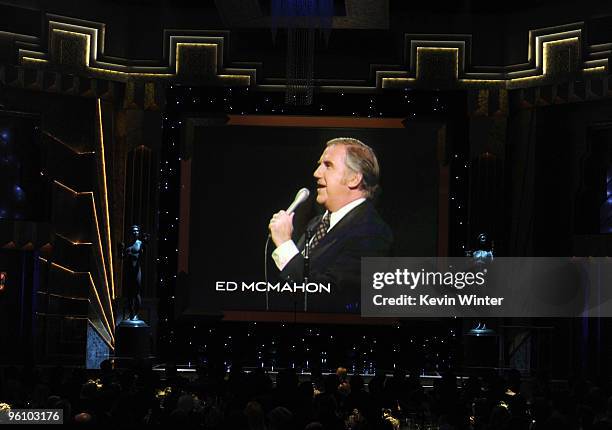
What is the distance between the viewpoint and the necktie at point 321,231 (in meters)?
15.8

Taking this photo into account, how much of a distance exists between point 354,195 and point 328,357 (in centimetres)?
222

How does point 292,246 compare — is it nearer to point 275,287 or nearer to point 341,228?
point 275,287

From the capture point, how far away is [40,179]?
1559cm

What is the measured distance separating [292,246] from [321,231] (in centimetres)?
44

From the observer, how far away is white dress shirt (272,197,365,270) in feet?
51.7

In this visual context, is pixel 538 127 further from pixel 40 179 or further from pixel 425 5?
pixel 40 179

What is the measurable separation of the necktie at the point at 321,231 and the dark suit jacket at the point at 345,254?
0.05 m

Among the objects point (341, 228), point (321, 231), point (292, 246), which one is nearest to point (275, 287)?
point (292, 246)

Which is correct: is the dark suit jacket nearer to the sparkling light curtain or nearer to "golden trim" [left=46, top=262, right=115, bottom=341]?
the sparkling light curtain

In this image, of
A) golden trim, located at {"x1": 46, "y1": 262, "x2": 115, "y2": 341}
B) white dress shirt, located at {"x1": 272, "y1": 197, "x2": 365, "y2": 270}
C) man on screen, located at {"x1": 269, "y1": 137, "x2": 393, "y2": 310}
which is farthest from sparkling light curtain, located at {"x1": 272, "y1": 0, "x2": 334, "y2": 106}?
golden trim, located at {"x1": 46, "y1": 262, "x2": 115, "y2": 341}

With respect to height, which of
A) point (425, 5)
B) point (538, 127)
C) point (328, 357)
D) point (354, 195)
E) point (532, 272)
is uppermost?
point (425, 5)

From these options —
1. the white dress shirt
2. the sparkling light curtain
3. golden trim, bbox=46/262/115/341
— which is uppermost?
the sparkling light curtain

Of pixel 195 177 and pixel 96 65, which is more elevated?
pixel 96 65

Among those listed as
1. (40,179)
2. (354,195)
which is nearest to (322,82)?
(354,195)
